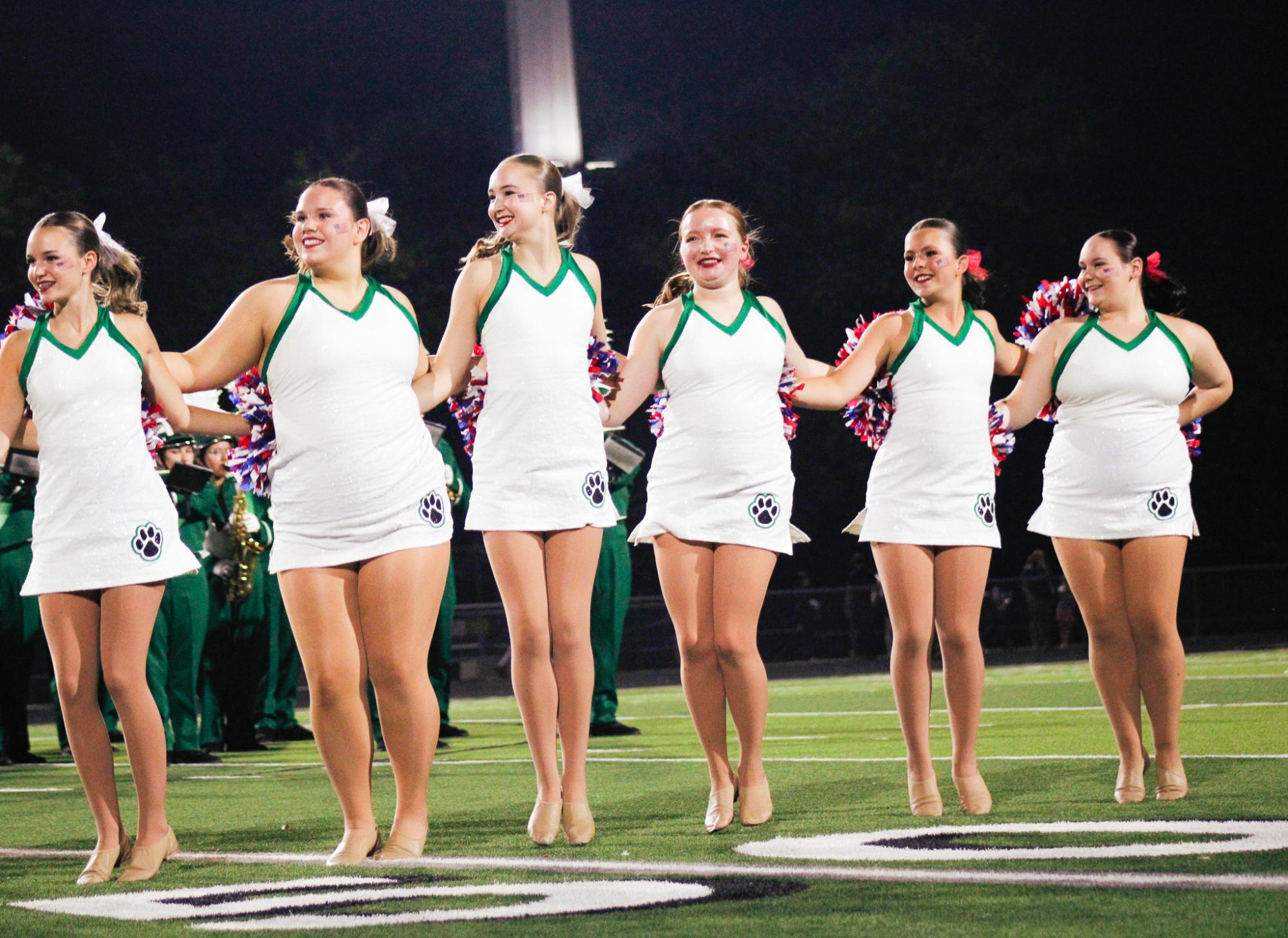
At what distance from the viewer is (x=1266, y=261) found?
107 feet

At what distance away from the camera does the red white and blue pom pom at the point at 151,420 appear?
18.8 feet

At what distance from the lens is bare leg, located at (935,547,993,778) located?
639cm

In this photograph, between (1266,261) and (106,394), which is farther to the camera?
(1266,261)

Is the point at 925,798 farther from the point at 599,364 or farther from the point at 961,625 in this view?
the point at 599,364

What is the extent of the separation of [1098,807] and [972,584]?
858mm

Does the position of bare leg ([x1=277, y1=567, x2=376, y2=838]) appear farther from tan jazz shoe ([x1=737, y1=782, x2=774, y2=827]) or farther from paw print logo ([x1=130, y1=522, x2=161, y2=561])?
tan jazz shoe ([x1=737, y1=782, x2=774, y2=827])

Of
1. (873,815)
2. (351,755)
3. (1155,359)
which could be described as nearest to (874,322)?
(1155,359)

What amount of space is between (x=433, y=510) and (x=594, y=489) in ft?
2.03

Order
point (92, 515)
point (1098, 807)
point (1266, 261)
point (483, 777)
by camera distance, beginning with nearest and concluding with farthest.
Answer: point (92, 515)
point (1098, 807)
point (483, 777)
point (1266, 261)

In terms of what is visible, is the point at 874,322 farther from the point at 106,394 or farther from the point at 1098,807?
the point at 106,394

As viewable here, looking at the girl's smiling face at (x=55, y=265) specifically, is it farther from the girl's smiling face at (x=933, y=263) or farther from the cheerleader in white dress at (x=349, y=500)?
the girl's smiling face at (x=933, y=263)

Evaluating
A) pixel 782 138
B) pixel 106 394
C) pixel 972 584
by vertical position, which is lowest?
pixel 972 584

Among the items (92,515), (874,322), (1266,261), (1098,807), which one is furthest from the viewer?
(1266,261)

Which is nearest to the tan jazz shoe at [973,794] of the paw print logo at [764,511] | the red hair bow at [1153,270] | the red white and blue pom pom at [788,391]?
the paw print logo at [764,511]
